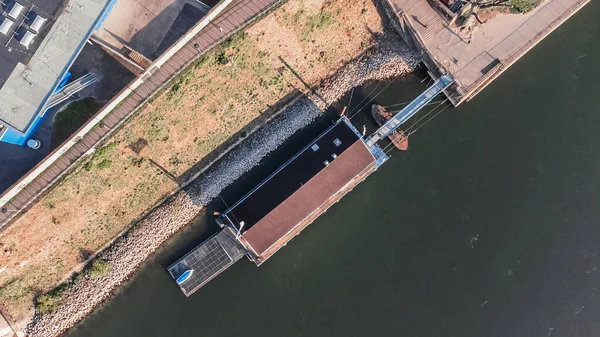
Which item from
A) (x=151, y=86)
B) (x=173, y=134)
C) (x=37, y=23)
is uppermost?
(x=37, y=23)

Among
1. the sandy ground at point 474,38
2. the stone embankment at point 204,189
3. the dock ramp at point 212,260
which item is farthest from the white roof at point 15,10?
the sandy ground at point 474,38

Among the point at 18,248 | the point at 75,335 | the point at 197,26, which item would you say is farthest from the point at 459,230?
the point at 18,248

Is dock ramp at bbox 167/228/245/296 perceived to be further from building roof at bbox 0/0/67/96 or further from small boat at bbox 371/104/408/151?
building roof at bbox 0/0/67/96

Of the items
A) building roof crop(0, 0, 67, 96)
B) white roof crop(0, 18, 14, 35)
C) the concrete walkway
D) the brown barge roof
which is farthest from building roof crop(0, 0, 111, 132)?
the concrete walkway

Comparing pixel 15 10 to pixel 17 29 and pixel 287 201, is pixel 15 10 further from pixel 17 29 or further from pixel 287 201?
pixel 287 201

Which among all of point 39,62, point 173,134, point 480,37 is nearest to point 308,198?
point 173,134

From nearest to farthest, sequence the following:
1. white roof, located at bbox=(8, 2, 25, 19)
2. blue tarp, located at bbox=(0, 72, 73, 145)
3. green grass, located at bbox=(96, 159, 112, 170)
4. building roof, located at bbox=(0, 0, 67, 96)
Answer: white roof, located at bbox=(8, 2, 25, 19) → building roof, located at bbox=(0, 0, 67, 96) → blue tarp, located at bbox=(0, 72, 73, 145) → green grass, located at bbox=(96, 159, 112, 170)
